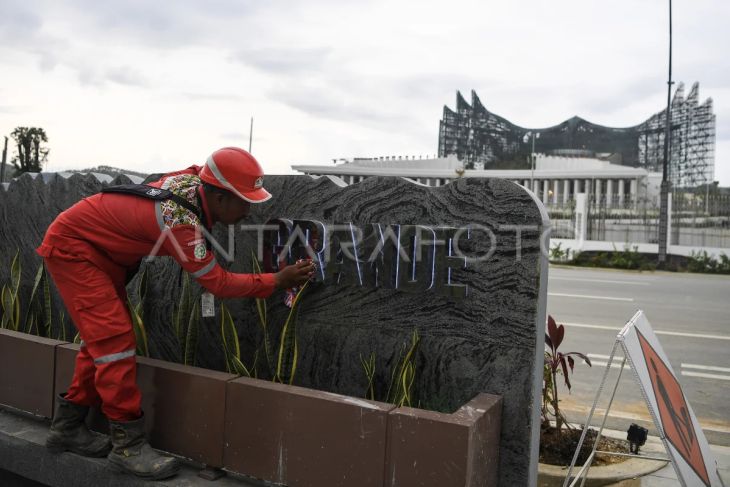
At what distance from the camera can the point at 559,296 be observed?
12.8m

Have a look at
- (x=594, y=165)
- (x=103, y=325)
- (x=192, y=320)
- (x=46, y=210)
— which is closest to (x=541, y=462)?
(x=192, y=320)

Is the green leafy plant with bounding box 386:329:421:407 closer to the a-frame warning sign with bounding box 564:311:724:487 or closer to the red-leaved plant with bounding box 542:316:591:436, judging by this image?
the a-frame warning sign with bounding box 564:311:724:487

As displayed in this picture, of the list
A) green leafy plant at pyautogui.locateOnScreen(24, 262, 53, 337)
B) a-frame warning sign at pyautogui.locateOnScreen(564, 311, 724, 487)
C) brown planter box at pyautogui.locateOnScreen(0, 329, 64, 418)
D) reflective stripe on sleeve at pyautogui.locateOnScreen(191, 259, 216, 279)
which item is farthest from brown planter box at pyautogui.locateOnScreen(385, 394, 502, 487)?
green leafy plant at pyautogui.locateOnScreen(24, 262, 53, 337)

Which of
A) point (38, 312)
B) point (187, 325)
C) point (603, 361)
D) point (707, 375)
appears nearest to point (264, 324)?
point (187, 325)

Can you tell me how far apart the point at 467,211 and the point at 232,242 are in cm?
158

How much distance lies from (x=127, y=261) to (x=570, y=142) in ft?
284

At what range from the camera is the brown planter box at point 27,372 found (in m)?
3.82

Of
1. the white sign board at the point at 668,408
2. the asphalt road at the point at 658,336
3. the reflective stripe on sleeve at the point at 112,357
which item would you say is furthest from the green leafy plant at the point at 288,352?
the asphalt road at the point at 658,336

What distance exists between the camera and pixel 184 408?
3.34 metres

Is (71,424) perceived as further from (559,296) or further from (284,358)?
(559,296)

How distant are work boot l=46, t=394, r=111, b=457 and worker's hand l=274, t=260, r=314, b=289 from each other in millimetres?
1241

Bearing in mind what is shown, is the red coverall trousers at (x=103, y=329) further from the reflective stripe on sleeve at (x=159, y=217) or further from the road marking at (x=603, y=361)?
the road marking at (x=603, y=361)

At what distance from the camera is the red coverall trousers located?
308 centimetres

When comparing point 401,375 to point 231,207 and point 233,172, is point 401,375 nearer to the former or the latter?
point 231,207
